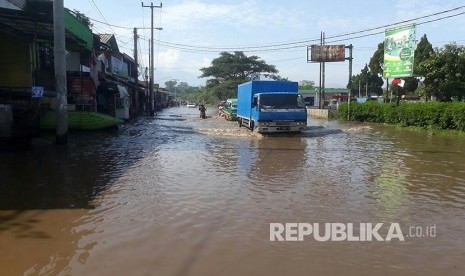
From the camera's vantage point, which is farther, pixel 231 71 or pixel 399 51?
pixel 231 71

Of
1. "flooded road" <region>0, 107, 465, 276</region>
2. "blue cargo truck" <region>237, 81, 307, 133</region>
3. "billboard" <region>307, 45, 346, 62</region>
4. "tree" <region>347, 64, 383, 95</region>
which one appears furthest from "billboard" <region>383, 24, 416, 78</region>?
"tree" <region>347, 64, 383, 95</region>

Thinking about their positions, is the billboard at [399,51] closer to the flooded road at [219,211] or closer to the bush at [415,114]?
the bush at [415,114]

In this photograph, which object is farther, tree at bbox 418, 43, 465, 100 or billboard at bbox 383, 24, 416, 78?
tree at bbox 418, 43, 465, 100

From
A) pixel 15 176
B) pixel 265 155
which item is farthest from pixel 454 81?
pixel 15 176

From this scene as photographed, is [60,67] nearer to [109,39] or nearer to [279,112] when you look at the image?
[279,112]

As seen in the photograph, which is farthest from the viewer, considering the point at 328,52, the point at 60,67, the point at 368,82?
the point at 368,82

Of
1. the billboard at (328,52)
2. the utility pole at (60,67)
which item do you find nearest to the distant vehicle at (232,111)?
the billboard at (328,52)

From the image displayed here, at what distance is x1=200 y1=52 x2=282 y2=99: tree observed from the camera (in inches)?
2980

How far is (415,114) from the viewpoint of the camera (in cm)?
2408

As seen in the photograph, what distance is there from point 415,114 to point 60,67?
1987 cm

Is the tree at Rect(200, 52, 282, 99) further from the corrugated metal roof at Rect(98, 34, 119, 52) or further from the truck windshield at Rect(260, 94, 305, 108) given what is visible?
the truck windshield at Rect(260, 94, 305, 108)

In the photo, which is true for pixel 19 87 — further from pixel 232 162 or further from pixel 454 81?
pixel 454 81

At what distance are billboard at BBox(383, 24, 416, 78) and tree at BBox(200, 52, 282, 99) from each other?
4903cm

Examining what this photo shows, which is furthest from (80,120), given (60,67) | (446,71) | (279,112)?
(446,71)
